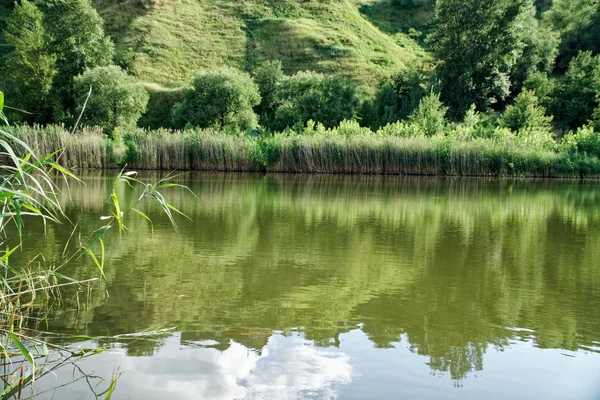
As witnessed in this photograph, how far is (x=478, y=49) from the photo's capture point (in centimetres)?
4050

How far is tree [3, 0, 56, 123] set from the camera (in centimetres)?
3900

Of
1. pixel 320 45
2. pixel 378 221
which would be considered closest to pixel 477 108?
pixel 320 45

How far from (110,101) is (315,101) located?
13.3 m

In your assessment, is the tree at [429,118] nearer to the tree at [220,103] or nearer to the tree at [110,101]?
the tree at [220,103]

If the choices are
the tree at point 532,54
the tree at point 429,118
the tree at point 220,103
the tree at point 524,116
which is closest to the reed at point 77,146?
the tree at point 220,103

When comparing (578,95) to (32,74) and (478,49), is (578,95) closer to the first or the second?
(478,49)

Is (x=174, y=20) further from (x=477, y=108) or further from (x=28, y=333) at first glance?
(x=28, y=333)

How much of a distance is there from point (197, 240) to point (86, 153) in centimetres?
1736

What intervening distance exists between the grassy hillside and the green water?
3975cm

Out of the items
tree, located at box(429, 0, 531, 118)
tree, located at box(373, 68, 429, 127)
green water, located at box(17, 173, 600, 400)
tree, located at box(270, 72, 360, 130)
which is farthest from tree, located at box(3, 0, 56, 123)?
green water, located at box(17, 173, 600, 400)

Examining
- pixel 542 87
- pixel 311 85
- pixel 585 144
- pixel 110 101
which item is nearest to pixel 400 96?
pixel 311 85

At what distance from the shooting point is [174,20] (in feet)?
172

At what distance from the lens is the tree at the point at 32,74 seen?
39.0 meters

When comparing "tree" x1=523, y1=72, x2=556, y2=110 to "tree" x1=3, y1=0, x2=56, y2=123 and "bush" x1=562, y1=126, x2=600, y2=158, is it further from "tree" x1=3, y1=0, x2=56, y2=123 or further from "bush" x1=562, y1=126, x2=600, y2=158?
"tree" x1=3, y1=0, x2=56, y2=123
